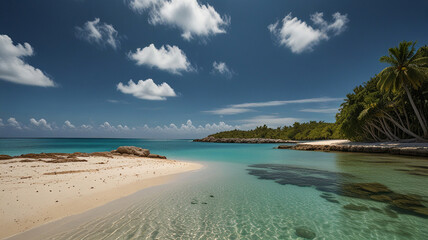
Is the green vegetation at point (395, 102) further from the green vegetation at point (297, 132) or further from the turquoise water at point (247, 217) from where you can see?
the green vegetation at point (297, 132)

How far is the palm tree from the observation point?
2618cm

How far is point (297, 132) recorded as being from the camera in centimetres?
13662

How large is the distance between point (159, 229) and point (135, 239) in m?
0.72

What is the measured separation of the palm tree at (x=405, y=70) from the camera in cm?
2618

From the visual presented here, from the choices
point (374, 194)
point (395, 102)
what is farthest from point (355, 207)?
point (395, 102)

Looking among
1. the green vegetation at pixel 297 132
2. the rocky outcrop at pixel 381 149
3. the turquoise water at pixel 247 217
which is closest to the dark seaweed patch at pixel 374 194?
the turquoise water at pixel 247 217

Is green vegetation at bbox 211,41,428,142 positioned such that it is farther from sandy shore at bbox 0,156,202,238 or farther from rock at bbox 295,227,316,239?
sandy shore at bbox 0,156,202,238

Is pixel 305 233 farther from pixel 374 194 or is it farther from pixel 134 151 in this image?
pixel 134 151

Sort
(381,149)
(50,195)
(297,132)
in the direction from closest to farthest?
(50,195) → (381,149) → (297,132)

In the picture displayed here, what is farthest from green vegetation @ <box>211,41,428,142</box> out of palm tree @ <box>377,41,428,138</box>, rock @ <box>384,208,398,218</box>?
rock @ <box>384,208,398,218</box>

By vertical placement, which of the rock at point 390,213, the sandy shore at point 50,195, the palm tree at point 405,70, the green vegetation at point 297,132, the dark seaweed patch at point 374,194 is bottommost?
the dark seaweed patch at point 374,194

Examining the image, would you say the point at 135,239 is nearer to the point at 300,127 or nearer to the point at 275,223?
the point at 275,223

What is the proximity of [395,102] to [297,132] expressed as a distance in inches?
4333

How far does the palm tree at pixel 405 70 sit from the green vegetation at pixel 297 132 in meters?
75.4
